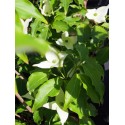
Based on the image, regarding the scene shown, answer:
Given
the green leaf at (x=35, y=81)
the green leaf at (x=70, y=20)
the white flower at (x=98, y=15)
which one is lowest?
the green leaf at (x=35, y=81)

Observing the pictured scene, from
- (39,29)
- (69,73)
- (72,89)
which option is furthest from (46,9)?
(72,89)

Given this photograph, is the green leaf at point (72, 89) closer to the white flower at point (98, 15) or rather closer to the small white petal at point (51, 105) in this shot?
the small white petal at point (51, 105)
